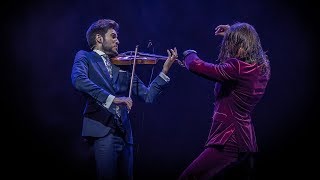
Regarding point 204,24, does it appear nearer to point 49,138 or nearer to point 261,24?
point 261,24

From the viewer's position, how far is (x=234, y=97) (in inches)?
110

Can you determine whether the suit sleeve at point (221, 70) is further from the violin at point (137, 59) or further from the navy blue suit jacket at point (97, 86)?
the navy blue suit jacket at point (97, 86)

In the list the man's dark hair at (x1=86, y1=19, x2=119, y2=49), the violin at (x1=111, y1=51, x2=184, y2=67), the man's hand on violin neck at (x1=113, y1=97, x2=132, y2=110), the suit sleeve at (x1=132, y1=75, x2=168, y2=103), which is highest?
the man's dark hair at (x1=86, y1=19, x2=119, y2=49)

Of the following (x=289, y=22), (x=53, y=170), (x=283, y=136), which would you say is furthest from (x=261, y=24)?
(x=53, y=170)

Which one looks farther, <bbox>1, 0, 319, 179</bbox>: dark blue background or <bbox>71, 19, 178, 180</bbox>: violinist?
<bbox>1, 0, 319, 179</bbox>: dark blue background

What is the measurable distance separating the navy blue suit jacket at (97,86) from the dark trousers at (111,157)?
6cm

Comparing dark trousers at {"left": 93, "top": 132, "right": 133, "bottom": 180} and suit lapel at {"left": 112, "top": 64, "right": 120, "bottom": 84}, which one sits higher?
suit lapel at {"left": 112, "top": 64, "right": 120, "bottom": 84}

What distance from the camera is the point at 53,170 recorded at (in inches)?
170

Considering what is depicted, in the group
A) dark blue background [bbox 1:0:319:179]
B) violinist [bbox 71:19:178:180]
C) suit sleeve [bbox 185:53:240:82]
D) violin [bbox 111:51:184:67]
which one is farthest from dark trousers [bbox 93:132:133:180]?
dark blue background [bbox 1:0:319:179]

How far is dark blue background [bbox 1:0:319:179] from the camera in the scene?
4180 millimetres

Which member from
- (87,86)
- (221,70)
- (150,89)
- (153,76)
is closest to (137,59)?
(150,89)

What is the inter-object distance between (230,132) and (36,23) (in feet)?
7.92

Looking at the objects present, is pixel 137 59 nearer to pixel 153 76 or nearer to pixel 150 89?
pixel 150 89

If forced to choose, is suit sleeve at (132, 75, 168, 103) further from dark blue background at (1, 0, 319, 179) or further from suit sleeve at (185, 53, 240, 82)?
dark blue background at (1, 0, 319, 179)
